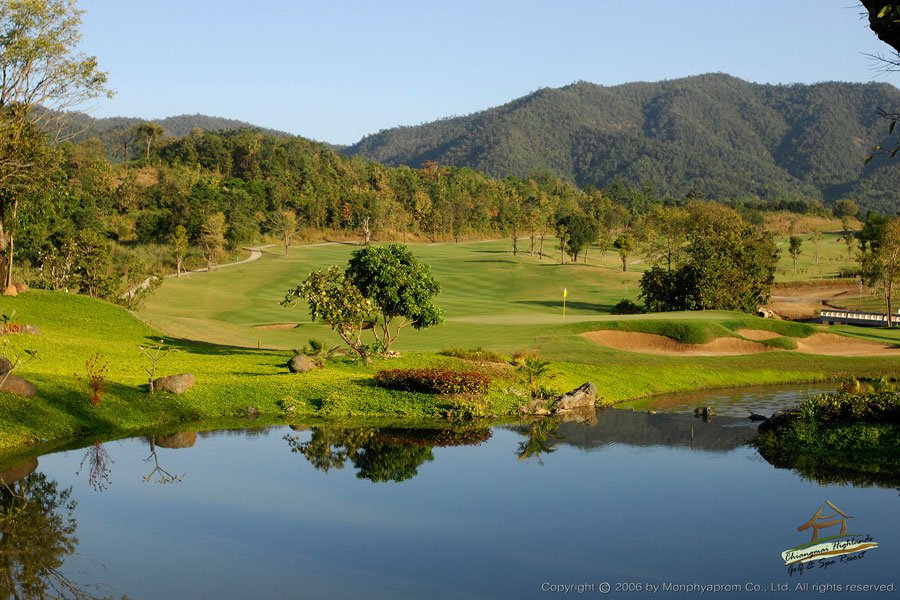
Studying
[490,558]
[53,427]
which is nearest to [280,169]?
[53,427]

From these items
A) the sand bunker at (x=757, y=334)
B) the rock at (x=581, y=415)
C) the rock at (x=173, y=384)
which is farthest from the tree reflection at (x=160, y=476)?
the sand bunker at (x=757, y=334)

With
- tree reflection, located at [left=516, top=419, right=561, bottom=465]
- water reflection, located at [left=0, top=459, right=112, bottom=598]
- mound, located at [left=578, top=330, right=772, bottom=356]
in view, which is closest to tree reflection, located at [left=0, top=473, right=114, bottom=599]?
water reflection, located at [left=0, top=459, right=112, bottom=598]

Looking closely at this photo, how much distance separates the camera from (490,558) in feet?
45.9

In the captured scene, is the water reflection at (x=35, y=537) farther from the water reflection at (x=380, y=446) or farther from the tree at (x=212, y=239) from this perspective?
the tree at (x=212, y=239)

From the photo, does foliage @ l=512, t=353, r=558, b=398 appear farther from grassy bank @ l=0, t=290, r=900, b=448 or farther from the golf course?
grassy bank @ l=0, t=290, r=900, b=448

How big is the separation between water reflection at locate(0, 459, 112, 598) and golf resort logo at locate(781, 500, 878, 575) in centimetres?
1223

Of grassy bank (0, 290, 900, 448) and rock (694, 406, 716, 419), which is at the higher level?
grassy bank (0, 290, 900, 448)

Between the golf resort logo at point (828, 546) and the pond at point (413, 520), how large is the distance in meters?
0.17

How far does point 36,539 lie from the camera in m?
14.5

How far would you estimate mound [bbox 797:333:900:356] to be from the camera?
43.4 m

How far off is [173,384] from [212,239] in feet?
244

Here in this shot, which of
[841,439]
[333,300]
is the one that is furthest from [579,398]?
[333,300]

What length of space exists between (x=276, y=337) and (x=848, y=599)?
1582 inches

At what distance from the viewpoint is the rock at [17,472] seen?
1794 centimetres
